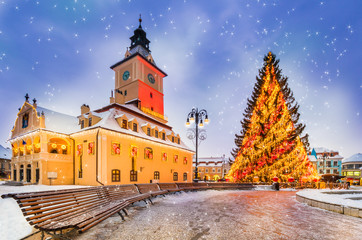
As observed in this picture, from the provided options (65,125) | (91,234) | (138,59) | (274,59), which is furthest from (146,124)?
(91,234)

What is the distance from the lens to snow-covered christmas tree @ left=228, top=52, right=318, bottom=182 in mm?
22797

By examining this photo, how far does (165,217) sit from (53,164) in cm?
2006

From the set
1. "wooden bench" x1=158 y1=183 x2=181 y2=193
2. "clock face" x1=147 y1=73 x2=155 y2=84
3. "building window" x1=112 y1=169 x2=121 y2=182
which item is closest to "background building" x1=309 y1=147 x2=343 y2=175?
"clock face" x1=147 y1=73 x2=155 y2=84

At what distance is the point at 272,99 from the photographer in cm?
2388

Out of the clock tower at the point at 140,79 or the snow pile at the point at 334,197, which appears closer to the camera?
the snow pile at the point at 334,197

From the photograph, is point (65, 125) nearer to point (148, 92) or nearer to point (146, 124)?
point (146, 124)

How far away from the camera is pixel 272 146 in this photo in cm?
2295

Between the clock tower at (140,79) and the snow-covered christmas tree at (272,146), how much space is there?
649 inches

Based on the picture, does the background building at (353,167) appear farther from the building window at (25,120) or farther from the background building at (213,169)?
the building window at (25,120)

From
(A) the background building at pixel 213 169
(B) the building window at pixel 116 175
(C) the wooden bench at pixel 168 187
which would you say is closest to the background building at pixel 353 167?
(A) the background building at pixel 213 169

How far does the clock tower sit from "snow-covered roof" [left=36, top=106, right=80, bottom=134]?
6.74 metres

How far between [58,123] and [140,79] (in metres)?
13.7

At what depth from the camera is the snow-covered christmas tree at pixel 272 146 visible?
22.8 metres

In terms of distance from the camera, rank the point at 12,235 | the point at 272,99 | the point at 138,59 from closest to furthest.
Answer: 1. the point at 12,235
2. the point at 272,99
3. the point at 138,59
